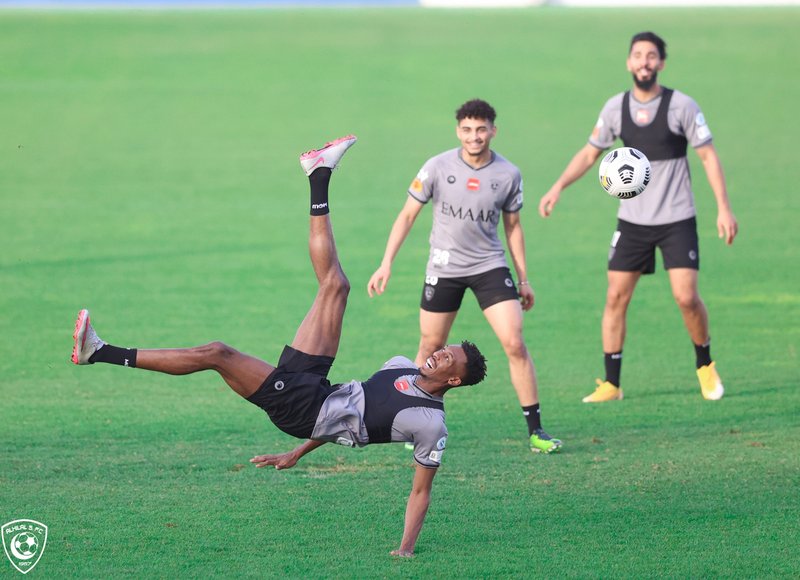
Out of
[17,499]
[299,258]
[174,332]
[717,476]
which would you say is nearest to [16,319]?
[174,332]

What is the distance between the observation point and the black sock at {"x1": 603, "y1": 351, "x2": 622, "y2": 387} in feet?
38.0

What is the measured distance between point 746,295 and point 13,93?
833 inches

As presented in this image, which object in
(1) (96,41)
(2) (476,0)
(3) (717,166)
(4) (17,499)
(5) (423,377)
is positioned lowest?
(4) (17,499)

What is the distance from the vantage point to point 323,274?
863 cm

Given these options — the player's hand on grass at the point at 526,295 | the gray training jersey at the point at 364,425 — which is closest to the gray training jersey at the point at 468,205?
the player's hand on grass at the point at 526,295

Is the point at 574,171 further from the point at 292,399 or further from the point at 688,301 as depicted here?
the point at 292,399

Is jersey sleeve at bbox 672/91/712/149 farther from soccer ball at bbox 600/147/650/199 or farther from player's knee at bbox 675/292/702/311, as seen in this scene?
soccer ball at bbox 600/147/650/199

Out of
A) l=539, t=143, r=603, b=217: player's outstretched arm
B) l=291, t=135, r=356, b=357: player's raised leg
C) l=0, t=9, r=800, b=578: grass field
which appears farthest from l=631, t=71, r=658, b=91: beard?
l=291, t=135, r=356, b=357: player's raised leg

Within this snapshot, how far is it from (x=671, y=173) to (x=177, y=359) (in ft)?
18.7

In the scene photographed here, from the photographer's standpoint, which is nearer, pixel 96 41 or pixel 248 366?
pixel 248 366

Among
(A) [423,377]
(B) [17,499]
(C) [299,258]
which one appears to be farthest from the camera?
(C) [299,258]

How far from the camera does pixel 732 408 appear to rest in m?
11.2

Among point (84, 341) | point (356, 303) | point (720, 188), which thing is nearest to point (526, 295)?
point (720, 188)

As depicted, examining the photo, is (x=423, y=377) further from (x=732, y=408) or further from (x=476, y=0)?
(x=476, y=0)
